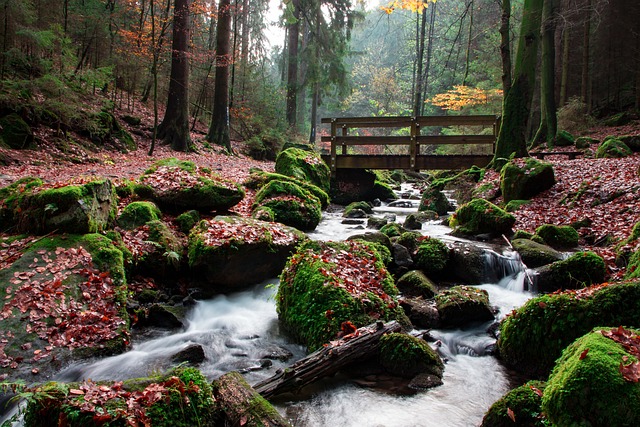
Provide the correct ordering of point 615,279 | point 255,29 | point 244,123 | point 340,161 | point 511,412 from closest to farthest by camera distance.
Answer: point 511,412 < point 615,279 < point 340,161 < point 244,123 < point 255,29

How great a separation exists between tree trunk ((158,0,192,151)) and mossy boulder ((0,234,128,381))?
34.4 ft

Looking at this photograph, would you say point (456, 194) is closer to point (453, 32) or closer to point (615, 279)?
point (615, 279)

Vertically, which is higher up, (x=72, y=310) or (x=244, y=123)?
(x=244, y=123)

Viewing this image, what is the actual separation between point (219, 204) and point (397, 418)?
5.89m

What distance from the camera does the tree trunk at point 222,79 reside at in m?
16.5

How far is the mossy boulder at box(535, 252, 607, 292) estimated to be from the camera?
19.4ft

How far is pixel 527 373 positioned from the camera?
430cm

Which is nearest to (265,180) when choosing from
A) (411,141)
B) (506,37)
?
(411,141)

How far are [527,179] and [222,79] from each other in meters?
12.3

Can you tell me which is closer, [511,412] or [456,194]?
[511,412]

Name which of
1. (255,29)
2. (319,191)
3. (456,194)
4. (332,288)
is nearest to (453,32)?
(255,29)

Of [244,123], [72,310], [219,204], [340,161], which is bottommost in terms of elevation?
[72,310]

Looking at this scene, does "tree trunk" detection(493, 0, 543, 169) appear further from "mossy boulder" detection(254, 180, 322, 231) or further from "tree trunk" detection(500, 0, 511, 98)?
"mossy boulder" detection(254, 180, 322, 231)

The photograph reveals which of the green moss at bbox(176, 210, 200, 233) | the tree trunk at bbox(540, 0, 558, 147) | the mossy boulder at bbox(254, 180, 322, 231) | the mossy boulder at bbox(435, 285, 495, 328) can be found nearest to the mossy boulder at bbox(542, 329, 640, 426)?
the mossy boulder at bbox(435, 285, 495, 328)
